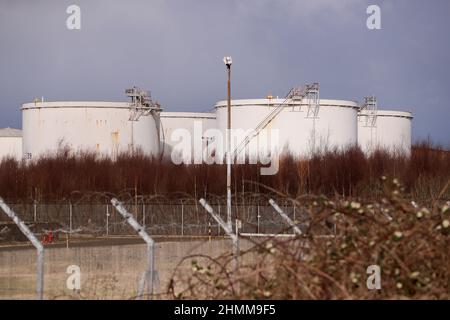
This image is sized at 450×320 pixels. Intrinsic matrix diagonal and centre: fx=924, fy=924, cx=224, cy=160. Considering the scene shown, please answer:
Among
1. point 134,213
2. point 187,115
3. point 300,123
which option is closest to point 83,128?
point 187,115

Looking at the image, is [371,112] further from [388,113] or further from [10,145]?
[10,145]

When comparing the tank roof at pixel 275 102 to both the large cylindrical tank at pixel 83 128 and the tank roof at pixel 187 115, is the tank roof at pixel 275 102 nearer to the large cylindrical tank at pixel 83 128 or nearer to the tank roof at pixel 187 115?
the large cylindrical tank at pixel 83 128

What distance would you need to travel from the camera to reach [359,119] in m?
63.4

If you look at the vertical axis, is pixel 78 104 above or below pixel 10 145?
above

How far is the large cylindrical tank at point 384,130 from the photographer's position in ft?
206

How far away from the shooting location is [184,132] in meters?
62.8

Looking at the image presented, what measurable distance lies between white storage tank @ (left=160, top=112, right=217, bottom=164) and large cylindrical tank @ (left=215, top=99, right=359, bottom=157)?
6.19 m

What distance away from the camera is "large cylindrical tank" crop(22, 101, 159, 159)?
2174 inches

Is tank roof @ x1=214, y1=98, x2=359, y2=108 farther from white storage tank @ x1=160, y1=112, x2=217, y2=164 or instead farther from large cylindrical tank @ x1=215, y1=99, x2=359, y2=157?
white storage tank @ x1=160, y1=112, x2=217, y2=164

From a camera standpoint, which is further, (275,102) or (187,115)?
(187,115)

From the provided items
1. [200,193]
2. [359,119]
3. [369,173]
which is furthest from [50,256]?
[359,119]

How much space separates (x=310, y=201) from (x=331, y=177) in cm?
4136

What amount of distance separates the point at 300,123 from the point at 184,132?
1111 centimetres
